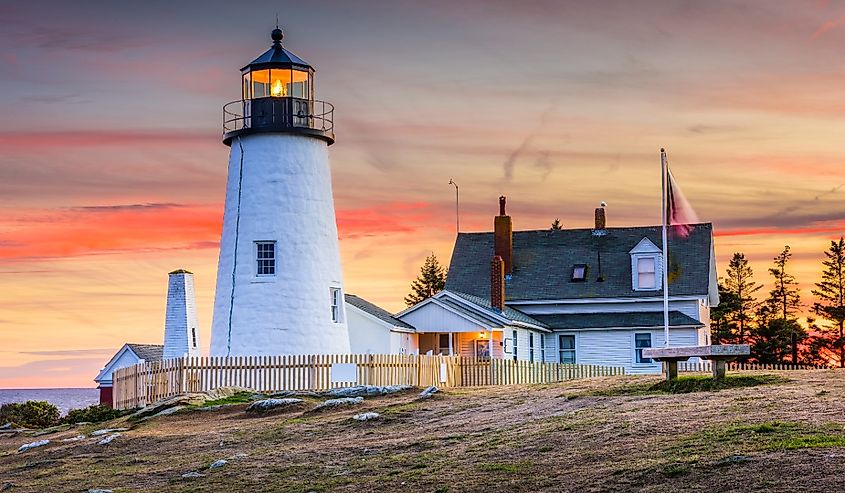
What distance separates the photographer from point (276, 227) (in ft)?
133

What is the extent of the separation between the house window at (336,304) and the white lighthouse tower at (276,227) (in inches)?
11.4

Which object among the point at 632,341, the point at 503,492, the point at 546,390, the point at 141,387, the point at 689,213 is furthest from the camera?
the point at 632,341

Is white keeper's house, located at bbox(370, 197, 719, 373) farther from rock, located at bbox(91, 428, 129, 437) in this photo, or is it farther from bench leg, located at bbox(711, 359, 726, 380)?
bench leg, located at bbox(711, 359, 726, 380)

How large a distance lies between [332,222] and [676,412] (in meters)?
21.5

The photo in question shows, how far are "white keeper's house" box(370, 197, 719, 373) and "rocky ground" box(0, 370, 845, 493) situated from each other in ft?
62.7

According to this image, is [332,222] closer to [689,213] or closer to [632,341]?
[689,213]

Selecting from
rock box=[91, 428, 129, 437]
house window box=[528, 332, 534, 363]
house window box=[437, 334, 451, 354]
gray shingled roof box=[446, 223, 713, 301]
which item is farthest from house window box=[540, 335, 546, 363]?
rock box=[91, 428, 129, 437]

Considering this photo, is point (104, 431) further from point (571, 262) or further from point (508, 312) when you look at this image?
point (571, 262)

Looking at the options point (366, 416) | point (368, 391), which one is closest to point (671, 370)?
point (366, 416)

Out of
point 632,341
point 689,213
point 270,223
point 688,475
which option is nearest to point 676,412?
point 688,475

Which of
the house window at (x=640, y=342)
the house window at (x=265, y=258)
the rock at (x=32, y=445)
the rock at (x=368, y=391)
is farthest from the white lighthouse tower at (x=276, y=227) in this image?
the house window at (x=640, y=342)

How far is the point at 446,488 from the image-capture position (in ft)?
60.2

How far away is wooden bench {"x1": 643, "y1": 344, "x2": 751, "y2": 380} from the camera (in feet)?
83.7

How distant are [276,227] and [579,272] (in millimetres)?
22215
